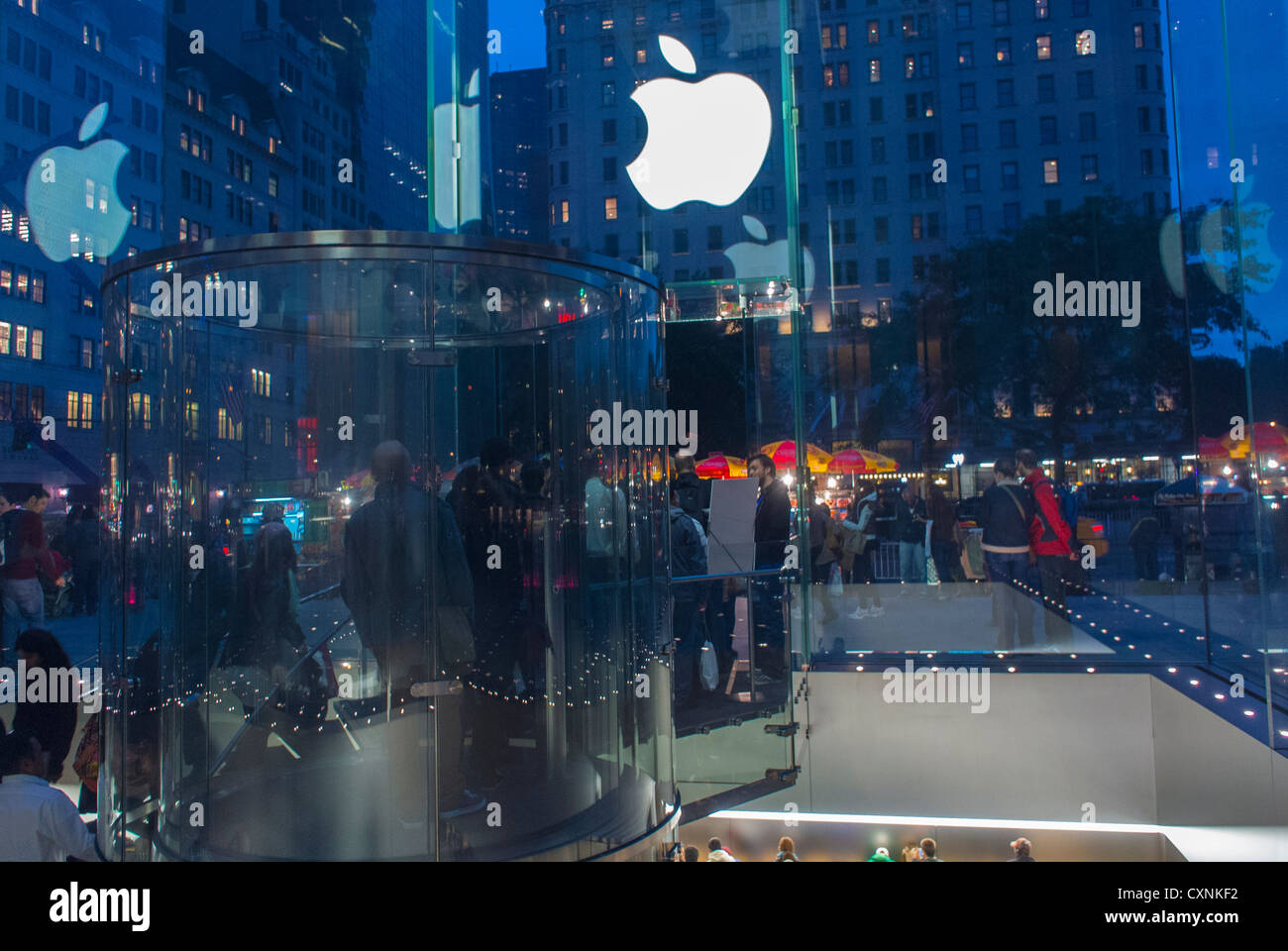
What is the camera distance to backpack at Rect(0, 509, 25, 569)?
8.27 meters

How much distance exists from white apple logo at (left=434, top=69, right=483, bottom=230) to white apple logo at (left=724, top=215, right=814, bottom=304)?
13.0 ft

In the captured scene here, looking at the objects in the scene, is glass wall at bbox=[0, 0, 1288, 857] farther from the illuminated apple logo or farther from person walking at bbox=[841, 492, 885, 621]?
the illuminated apple logo

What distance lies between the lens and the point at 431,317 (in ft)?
11.7

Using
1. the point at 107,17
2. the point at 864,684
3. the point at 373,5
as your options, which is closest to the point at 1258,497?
the point at 864,684

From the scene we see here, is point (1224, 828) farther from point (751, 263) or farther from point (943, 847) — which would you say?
point (751, 263)

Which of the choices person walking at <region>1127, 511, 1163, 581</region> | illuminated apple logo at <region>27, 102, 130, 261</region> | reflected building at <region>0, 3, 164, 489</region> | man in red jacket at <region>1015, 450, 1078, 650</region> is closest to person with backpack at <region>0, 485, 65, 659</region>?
reflected building at <region>0, 3, 164, 489</region>

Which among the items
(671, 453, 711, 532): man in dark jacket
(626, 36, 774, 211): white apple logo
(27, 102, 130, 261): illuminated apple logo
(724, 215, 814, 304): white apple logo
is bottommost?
(671, 453, 711, 532): man in dark jacket

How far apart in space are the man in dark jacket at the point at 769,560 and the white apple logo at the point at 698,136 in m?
4.11

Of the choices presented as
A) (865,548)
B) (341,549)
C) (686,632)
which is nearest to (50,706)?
(341,549)

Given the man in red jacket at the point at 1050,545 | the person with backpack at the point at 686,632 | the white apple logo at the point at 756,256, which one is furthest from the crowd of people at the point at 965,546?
the person with backpack at the point at 686,632

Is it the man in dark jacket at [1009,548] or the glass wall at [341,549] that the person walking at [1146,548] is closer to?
the man in dark jacket at [1009,548]

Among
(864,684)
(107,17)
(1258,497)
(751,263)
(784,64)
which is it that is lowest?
(864,684)

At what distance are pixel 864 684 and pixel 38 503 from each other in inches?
311

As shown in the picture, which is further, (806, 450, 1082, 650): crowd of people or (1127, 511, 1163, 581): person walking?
(1127, 511, 1163, 581): person walking
